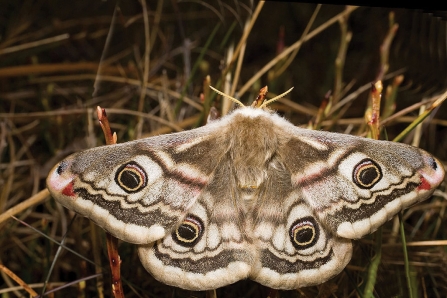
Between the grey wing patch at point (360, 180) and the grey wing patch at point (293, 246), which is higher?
the grey wing patch at point (360, 180)

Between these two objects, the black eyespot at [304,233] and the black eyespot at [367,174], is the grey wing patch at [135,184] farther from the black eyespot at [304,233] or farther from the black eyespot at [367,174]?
the black eyespot at [367,174]

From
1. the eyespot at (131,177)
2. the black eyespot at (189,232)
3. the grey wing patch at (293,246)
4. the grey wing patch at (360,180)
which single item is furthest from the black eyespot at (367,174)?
the eyespot at (131,177)

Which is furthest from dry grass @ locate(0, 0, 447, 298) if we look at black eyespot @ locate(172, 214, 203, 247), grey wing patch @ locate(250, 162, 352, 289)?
black eyespot @ locate(172, 214, 203, 247)

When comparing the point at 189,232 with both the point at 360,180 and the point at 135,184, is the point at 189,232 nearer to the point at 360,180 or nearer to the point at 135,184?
the point at 135,184

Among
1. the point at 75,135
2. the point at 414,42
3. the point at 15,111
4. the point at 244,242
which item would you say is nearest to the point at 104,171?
the point at 244,242

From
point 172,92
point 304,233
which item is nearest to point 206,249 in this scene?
point 304,233

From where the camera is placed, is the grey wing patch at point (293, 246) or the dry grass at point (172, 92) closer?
the grey wing patch at point (293, 246)

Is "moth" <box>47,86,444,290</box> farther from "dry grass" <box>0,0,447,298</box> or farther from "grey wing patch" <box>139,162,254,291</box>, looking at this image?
"dry grass" <box>0,0,447,298</box>

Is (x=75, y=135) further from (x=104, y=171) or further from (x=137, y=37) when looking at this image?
(x=104, y=171)
